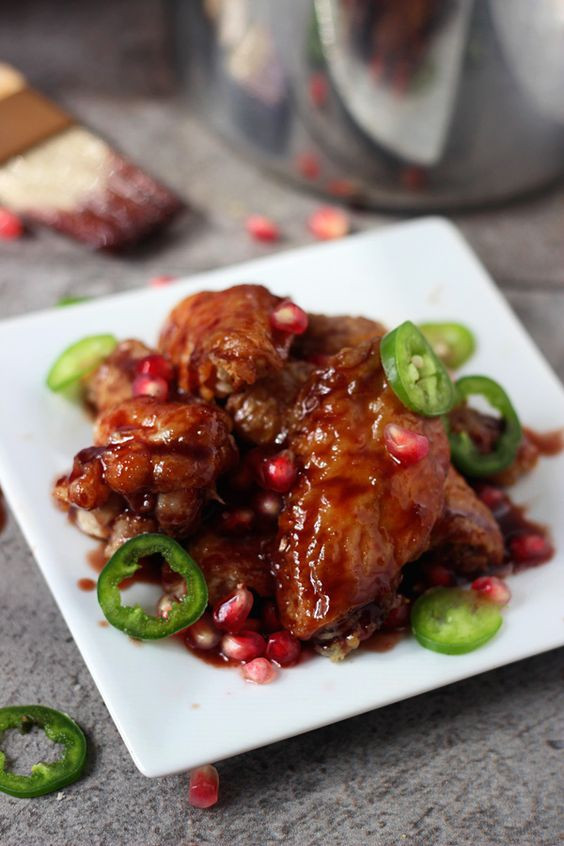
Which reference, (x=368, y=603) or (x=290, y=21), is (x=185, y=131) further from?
(x=368, y=603)

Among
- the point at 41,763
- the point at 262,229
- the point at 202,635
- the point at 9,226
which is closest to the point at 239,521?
the point at 202,635

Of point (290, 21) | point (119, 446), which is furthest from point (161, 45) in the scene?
point (119, 446)

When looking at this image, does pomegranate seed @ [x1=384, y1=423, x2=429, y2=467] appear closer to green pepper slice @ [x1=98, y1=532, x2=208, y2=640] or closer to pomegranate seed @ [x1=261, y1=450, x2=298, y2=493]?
pomegranate seed @ [x1=261, y1=450, x2=298, y2=493]

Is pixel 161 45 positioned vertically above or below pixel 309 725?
above

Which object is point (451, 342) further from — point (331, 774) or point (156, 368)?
point (331, 774)

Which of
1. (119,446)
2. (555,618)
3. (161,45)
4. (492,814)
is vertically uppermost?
(161,45)
